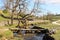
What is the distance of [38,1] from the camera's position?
49.1 m

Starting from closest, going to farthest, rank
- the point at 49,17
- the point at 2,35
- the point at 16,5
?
the point at 2,35
the point at 16,5
the point at 49,17

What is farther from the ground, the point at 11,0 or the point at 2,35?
the point at 11,0

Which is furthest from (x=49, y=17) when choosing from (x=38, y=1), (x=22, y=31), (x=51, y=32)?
(x=51, y=32)

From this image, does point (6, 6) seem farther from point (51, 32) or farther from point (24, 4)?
point (51, 32)

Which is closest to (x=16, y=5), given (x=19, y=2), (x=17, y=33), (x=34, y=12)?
(x=19, y=2)

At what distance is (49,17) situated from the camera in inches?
3346

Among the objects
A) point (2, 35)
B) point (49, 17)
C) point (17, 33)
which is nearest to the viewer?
point (2, 35)

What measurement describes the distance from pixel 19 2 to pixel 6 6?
331cm

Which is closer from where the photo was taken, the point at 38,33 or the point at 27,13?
the point at 38,33

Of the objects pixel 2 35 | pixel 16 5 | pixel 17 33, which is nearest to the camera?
pixel 2 35

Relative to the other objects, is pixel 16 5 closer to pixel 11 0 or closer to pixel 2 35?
pixel 11 0

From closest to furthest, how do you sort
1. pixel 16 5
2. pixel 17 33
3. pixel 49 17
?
pixel 17 33
pixel 16 5
pixel 49 17

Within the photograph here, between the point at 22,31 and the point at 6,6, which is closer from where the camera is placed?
the point at 22,31

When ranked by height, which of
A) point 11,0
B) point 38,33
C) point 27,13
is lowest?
point 38,33
